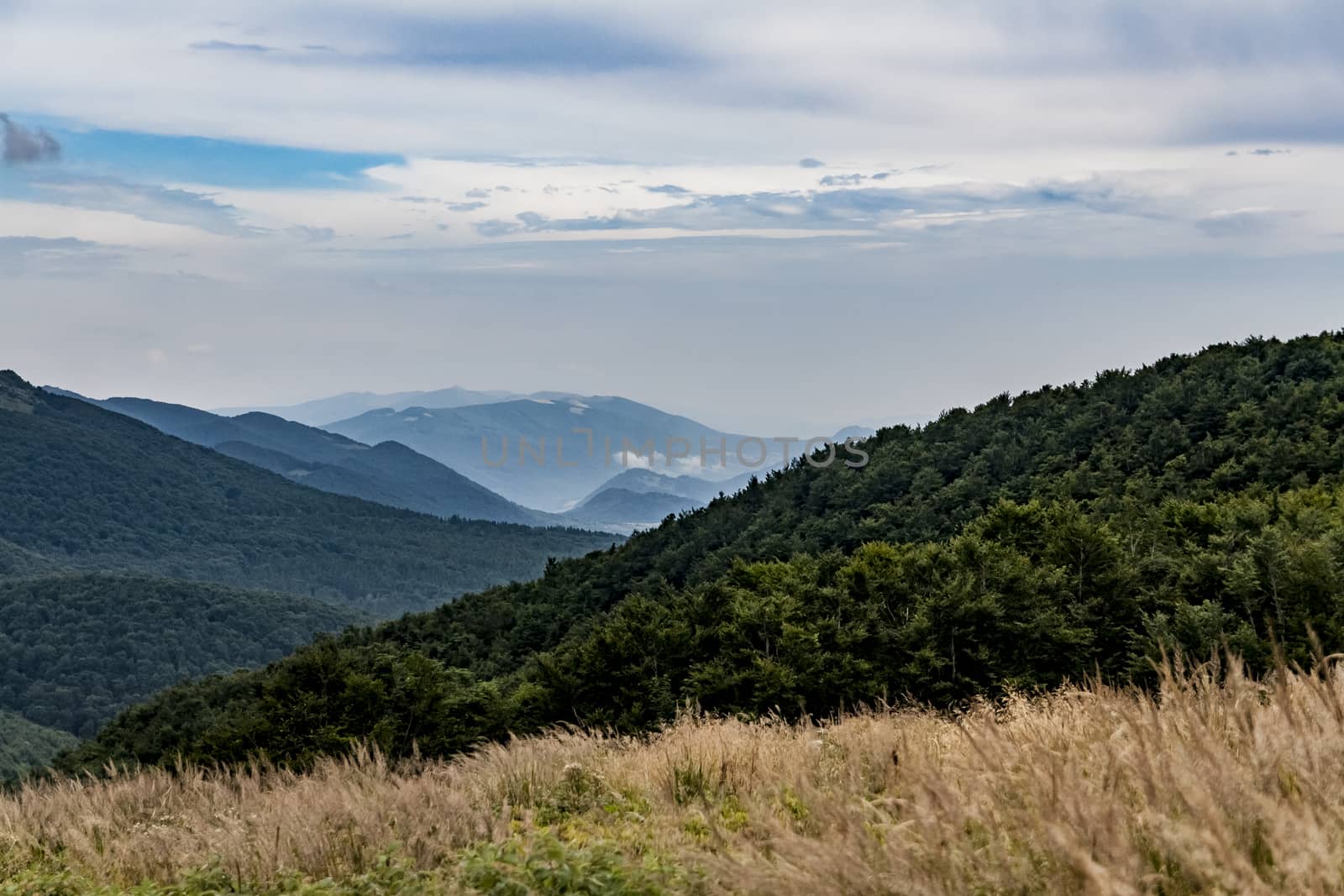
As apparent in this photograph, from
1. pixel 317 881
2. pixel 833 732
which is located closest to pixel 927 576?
pixel 833 732

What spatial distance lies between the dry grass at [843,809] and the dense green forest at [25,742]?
9905 centimetres

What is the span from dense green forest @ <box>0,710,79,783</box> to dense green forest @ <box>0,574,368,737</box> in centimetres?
1186

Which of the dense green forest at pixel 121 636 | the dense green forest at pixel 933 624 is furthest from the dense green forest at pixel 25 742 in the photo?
the dense green forest at pixel 933 624

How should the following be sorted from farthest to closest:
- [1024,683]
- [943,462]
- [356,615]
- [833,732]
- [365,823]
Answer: [356,615], [943,462], [1024,683], [833,732], [365,823]

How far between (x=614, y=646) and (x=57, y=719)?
13653 cm

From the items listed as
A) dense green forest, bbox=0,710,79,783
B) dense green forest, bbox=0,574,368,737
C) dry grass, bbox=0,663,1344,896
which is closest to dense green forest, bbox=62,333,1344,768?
dry grass, bbox=0,663,1344,896

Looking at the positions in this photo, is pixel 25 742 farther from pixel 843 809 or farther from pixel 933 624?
pixel 843 809

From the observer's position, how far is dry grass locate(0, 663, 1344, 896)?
3.59 metres

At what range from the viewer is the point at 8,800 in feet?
36.6

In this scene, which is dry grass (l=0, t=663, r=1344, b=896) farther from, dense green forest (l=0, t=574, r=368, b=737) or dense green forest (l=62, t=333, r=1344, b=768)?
dense green forest (l=0, t=574, r=368, b=737)

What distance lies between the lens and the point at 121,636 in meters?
162

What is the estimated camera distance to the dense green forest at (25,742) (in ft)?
322

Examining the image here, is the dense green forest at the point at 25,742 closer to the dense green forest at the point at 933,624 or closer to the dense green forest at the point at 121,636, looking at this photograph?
the dense green forest at the point at 121,636

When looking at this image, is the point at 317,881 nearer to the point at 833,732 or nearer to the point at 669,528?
the point at 833,732
